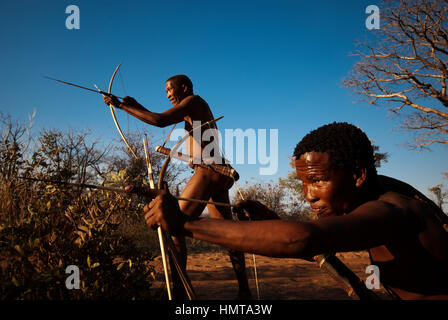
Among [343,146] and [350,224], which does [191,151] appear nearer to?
[343,146]

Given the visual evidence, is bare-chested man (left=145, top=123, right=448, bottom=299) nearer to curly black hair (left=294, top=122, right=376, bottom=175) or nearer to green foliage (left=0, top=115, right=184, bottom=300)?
curly black hair (left=294, top=122, right=376, bottom=175)

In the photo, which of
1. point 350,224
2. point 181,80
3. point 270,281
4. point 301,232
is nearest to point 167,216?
point 301,232

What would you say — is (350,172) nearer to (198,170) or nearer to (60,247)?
(198,170)

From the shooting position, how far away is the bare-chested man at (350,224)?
1.03 m

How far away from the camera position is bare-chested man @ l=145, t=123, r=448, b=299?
103 cm

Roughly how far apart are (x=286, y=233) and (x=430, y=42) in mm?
17915

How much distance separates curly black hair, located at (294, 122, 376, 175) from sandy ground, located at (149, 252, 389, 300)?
2.63 metres

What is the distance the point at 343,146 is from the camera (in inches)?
54.7

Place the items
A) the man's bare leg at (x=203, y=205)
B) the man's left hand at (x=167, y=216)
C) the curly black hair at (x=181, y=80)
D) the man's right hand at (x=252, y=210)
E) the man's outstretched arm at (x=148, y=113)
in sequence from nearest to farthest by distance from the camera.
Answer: the man's left hand at (x=167, y=216), the man's right hand at (x=252, y=210), the man's outstretched arm at (x=148, y=113), the man's bare leg at (x=203, y=205), the curly black hair at (x=181, y=80)

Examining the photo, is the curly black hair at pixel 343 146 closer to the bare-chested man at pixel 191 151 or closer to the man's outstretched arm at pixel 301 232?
the man's outstretched arm at pixel 301 232

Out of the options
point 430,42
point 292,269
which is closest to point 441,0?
point 430,42

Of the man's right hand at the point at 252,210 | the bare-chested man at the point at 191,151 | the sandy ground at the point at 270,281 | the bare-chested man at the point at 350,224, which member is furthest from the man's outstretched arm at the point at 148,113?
the sandy ground at the point at 270,281

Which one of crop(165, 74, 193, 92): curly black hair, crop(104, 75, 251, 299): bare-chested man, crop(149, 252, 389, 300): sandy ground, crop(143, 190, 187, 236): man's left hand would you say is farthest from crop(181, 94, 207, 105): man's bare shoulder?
crop(149, 252, 389, 300): sandy ground
